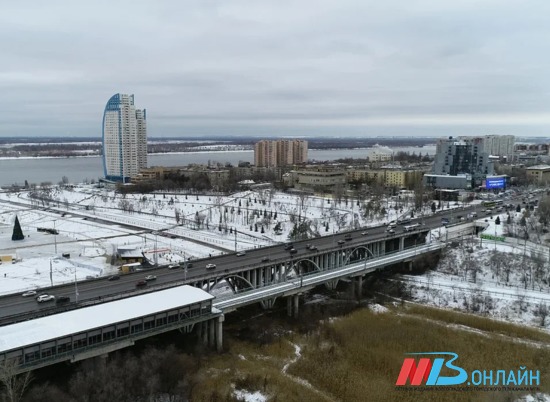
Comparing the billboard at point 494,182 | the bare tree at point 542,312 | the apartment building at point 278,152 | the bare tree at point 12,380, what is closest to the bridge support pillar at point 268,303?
the bare tree at point 12,380

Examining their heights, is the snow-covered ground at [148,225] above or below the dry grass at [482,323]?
above

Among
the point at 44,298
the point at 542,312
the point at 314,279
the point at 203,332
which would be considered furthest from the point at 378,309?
the point at 44,298

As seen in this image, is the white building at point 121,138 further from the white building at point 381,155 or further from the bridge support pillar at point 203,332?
the bridge support pillar at point 203,332

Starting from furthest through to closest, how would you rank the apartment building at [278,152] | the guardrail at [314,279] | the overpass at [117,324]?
the apartment building at [278,152]
the guardrail at [314,279]
the overpass at [117,324]

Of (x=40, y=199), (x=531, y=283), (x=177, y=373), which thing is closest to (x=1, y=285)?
(x=177, y=373)

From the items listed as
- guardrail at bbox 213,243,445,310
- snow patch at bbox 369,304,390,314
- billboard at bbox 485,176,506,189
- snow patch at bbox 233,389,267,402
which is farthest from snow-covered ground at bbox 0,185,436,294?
billboard at bbox 485,176,506,189

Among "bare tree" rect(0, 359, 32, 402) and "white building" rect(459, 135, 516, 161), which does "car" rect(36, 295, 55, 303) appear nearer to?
"bare tree" rect(0, 359, 32, 402)

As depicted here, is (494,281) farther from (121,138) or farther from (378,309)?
(121,138)
